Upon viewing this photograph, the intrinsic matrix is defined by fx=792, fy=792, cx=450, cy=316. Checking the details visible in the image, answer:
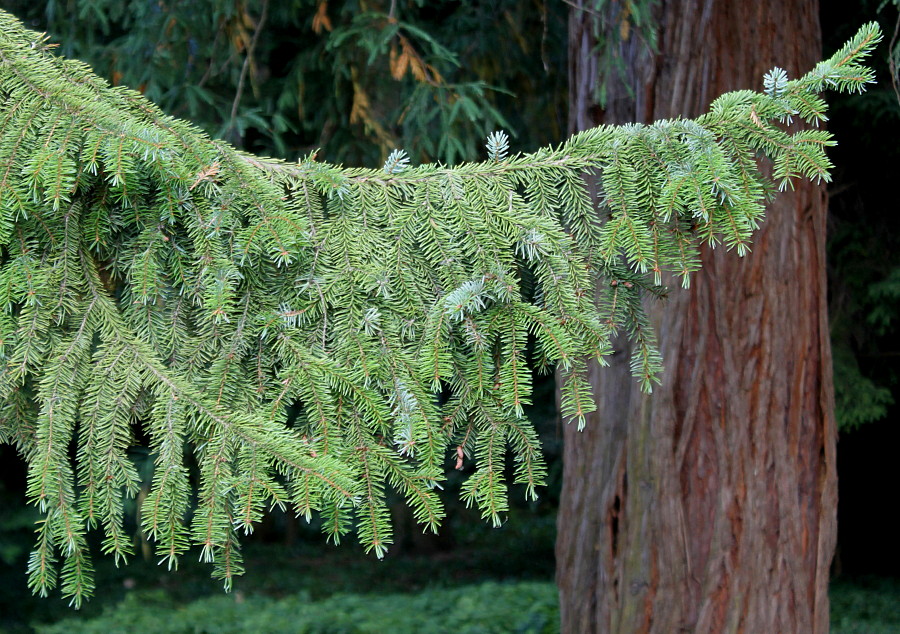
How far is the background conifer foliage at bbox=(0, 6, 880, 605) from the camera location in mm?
1722

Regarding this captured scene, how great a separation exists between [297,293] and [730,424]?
220 centimetres

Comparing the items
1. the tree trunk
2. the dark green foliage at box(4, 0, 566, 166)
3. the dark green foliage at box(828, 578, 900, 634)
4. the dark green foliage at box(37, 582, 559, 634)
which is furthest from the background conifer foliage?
the dark green foliage at box(828, 578, 900, 634)

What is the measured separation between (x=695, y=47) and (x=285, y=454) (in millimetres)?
2731

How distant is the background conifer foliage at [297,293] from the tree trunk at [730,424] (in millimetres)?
1579

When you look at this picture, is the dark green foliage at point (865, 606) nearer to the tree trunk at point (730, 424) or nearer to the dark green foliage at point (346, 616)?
the dark green foliage at point (346, 616)

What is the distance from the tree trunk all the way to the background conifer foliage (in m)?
1.58

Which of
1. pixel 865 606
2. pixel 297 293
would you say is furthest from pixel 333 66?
pixel 865 606

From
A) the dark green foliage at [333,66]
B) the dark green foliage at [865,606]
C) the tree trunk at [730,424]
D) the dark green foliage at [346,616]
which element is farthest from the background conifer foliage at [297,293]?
the dark green foliage at [865,606]

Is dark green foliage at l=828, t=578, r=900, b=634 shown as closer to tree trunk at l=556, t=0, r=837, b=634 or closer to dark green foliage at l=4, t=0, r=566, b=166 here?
tree trunk at l=556, t=0, r=837, b=634

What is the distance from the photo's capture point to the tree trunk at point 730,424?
334 cm

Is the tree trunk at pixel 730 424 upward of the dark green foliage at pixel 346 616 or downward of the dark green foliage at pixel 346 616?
upward

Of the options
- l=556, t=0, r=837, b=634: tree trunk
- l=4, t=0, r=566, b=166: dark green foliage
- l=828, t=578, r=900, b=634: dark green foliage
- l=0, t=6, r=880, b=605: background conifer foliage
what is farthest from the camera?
l=828, t=578, r=900, b=634: dark green foliage

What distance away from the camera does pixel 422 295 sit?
6.12 feet

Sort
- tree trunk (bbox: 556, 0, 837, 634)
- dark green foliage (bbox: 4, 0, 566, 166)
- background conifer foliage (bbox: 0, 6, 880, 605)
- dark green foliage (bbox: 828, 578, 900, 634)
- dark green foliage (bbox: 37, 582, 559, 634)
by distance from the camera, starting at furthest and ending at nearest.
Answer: dark green foliage (bbox: 828, 578, 900, 634)
dark green foliage (bbox: 37, 582, 559, 634)
dark green foliage (bbox: 4, 0, 566, 166)
tree trunk (bbox: 556, 0, 837, 634)
background conifer foliage (bbox: 0, 6, 880, 605)
